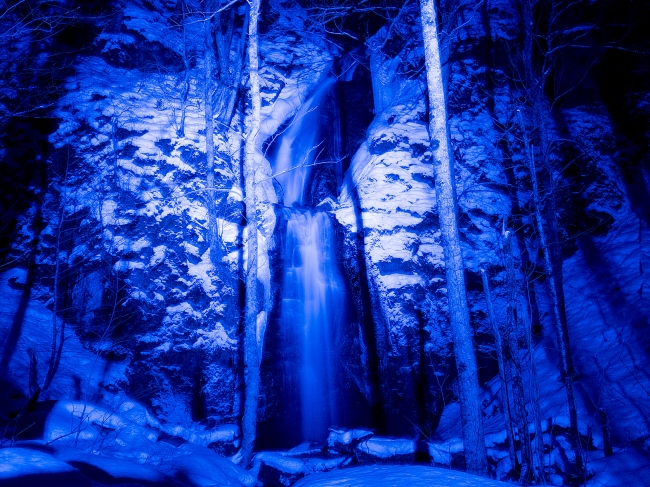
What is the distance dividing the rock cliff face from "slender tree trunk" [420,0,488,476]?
404 cm

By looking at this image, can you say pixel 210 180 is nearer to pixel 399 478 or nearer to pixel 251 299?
pixel 251 299

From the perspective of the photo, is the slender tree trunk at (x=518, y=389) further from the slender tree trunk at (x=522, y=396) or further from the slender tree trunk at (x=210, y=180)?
the slender tree trunk at (x=210, y=180)

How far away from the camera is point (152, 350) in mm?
10562

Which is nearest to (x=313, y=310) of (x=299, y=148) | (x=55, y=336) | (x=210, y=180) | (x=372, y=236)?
(x=372, y=236)

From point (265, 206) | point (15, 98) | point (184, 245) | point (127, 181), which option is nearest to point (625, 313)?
point (265, 206)

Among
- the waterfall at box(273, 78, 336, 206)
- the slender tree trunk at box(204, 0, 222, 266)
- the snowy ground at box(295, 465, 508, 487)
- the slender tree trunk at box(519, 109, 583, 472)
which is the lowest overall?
the snowy ground at box(295, 465, 508, 487)

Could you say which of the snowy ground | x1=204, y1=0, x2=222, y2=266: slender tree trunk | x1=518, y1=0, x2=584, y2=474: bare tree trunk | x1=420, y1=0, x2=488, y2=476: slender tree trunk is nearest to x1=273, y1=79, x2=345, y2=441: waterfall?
x1=204, y1=0, x2=222, y2=266: slender tree trunk

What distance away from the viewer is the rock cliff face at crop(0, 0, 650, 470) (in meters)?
10.5

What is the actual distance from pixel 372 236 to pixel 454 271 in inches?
233

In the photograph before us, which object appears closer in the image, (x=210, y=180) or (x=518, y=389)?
(x=518, y=389)

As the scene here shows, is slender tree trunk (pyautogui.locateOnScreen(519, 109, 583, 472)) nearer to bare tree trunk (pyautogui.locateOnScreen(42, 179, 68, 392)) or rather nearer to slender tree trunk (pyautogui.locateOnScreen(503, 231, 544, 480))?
slender tree trunk (pyautogui.locateOnScreen(503, 231, 544, 480))

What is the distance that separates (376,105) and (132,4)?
1130 centimetres

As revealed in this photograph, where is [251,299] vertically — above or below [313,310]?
below

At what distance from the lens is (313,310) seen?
12.3 metres
